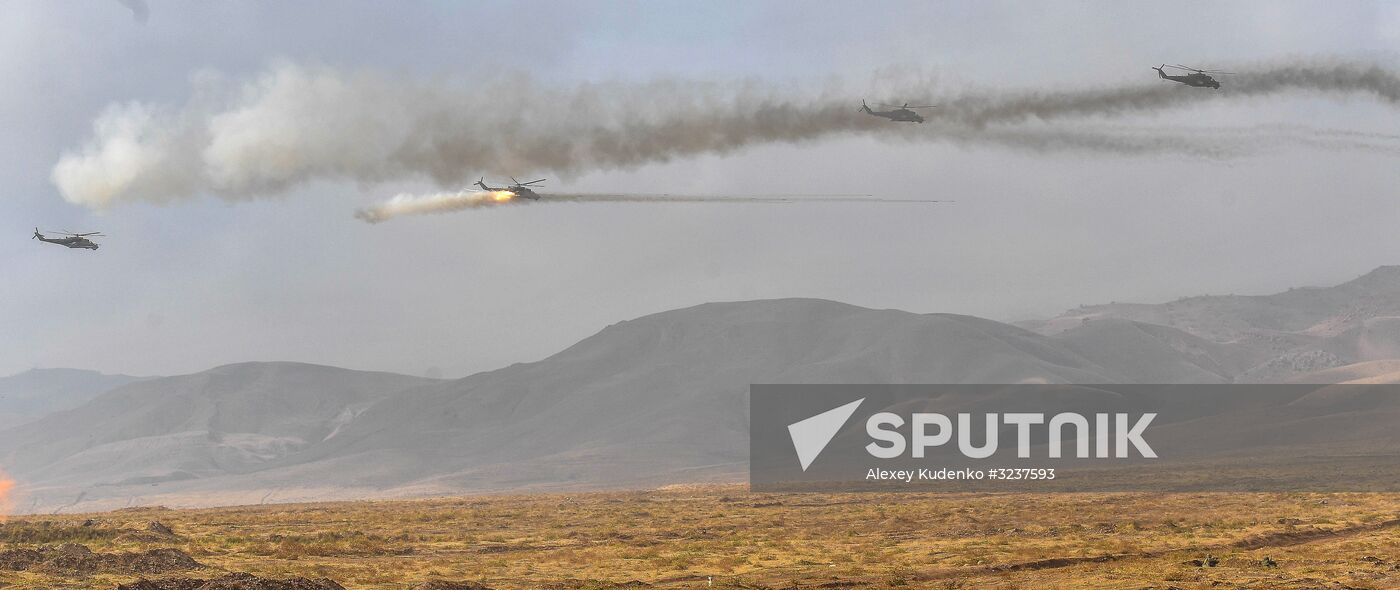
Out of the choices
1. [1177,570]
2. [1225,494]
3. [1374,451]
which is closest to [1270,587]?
[1177,570]

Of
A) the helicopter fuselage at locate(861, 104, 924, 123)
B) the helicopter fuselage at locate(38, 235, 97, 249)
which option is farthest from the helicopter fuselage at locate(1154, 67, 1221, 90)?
the helicopter fuselage at locate(38, 235, 97, 249)

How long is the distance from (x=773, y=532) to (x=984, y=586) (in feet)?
97.4

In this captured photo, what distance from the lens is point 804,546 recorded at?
66.5 m

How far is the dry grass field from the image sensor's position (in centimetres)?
5006

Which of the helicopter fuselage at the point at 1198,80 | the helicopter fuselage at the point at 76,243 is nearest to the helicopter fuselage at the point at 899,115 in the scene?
the helicopter fuselage at the point at 1198,80

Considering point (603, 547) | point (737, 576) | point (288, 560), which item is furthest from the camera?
point (603, 547)

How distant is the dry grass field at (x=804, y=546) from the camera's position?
50.1 metres

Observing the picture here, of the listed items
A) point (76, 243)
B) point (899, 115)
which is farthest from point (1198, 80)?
point (76, 243)

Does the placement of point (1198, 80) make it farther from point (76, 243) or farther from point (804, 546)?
point (76, 243)

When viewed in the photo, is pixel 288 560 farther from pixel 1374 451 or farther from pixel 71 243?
pixel 1374 451

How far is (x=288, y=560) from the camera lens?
61.3m

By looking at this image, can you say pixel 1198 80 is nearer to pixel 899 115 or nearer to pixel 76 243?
pixel 899 115

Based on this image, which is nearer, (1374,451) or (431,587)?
(431,587)

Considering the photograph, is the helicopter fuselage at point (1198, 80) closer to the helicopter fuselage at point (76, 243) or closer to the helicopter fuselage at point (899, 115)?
the helicopter fuselage at point (899, 115)
